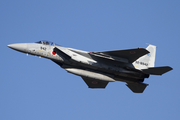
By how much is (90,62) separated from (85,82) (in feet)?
15.1

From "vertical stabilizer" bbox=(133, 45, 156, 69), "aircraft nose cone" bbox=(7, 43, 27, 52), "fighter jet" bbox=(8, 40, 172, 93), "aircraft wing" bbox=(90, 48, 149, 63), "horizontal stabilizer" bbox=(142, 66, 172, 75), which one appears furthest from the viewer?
"vertical stabilizer" bbox=(133, 45, 156, 69)

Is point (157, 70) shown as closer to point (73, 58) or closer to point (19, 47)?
point (73, 58)

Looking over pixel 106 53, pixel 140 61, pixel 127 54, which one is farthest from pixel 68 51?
pixel 140 61

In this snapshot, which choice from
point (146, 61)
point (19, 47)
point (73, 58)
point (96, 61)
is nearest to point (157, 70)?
point (146, 61)

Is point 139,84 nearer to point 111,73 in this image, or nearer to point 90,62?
point 111,73

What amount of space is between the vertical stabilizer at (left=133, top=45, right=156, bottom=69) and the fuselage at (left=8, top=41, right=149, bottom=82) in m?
1.02

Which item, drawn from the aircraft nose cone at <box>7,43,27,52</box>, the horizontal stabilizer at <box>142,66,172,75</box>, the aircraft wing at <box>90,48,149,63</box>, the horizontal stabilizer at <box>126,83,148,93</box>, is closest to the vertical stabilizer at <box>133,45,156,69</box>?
the horizontal stabilizer at <box>142,66,172,75</box>

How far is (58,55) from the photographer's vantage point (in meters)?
22.7

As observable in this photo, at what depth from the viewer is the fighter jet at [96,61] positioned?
22328 mm

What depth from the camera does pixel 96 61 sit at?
22.7 meters

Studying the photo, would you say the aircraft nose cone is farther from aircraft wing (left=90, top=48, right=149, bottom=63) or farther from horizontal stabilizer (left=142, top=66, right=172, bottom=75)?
horizontal stabilizer (left=142, top=66, right=172, bottom=75)

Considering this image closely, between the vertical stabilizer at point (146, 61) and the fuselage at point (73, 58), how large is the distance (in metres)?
1.02

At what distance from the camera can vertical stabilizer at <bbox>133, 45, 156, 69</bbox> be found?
79.7 feet

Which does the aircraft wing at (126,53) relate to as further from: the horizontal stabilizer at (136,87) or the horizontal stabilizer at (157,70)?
the horizontal stabilizer at (136,87)
